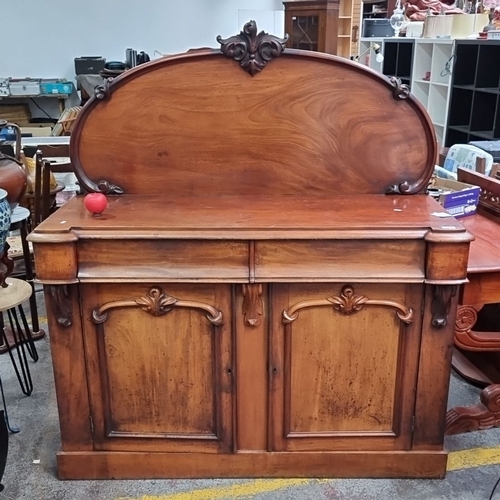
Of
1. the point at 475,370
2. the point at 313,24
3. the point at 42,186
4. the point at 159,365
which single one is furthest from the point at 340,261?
the point at 313,24

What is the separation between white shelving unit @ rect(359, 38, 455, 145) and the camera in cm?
473

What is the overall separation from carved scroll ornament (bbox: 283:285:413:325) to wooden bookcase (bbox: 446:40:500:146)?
9.38 ft

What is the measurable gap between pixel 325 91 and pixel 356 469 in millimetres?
1159

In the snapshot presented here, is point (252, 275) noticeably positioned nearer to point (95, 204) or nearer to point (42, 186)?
point (95, 204)

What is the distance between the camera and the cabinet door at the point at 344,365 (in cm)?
159

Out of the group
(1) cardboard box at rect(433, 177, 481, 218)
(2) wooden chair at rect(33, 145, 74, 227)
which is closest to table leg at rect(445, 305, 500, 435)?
(1) cardboard box at rect(433, 177, 481, 218)

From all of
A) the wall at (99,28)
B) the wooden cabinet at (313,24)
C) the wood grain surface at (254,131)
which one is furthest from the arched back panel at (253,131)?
the wall at (99,28)

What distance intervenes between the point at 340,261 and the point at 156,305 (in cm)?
51

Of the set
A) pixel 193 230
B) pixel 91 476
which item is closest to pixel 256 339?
pixel 193 230

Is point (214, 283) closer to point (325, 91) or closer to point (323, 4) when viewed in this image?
point (325, 91)

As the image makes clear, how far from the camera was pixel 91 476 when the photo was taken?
1.79m

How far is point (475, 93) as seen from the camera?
430cm

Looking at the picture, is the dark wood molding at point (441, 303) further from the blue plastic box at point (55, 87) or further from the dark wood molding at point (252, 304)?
the blue plastic box at point (55, 87)

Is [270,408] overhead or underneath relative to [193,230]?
underneath
